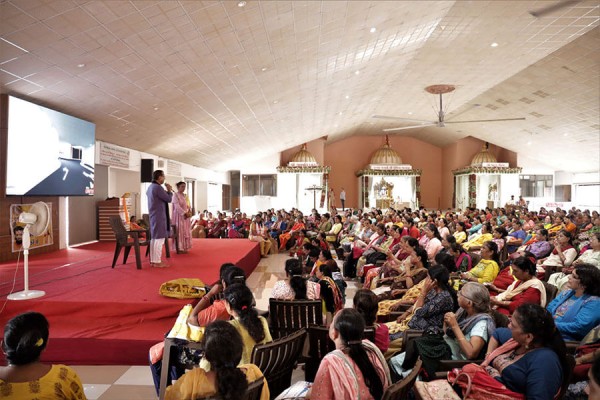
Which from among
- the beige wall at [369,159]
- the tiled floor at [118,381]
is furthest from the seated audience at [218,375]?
the beige wall at [369,159]

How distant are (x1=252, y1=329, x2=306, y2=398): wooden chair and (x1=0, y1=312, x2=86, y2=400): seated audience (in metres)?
0.79

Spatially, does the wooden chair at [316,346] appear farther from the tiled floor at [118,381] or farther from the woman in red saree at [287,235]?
the woman in red saree at [287,235]

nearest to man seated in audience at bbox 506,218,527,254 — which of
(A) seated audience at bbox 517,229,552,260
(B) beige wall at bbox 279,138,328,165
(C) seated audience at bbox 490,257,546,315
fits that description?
(A) seated audience at bbox 517,229,552,260

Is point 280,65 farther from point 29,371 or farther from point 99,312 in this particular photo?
point 29,371

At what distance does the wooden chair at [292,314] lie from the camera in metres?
3.08

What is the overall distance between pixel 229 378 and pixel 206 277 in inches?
138

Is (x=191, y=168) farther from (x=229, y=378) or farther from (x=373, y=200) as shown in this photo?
(x=229, y=378)

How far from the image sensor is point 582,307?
2.71 metres

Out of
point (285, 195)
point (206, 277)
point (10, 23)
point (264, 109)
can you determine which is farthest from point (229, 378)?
point (285, 195)

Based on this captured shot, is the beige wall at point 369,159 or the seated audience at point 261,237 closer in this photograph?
the seated audience at point 261,237

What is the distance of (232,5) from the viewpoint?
180 inches

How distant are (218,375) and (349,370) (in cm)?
56

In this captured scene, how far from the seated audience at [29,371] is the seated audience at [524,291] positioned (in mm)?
3063

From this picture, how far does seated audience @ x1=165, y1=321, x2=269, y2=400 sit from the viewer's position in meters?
1.50
